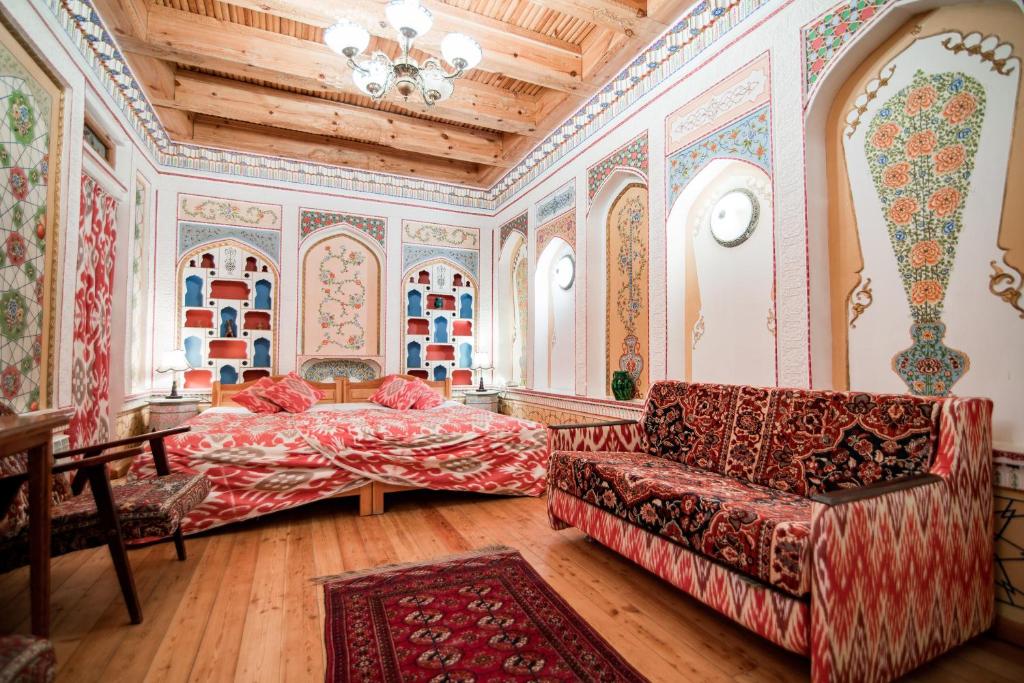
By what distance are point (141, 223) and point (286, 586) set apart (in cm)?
428

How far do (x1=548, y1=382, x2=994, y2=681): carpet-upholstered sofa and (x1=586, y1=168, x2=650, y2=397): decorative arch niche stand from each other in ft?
4.78

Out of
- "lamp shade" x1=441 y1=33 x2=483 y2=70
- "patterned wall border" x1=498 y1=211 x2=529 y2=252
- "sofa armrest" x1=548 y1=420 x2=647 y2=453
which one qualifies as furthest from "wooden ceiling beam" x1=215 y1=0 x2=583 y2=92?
"sofa armrest" x1=548 y1=420 x2=647 y2=453

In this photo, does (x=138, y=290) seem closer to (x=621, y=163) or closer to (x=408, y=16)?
(x=408, y=16)

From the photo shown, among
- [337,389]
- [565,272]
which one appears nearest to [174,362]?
[337,389]

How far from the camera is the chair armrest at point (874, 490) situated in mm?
1549

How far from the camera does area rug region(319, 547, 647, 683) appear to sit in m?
1.73

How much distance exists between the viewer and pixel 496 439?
3852mm

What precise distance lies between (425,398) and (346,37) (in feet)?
10.5

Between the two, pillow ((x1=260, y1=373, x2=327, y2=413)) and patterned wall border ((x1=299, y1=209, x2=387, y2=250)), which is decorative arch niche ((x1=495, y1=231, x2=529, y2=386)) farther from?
pillow ((x1=260, y1=373, x2=327, y2=413))

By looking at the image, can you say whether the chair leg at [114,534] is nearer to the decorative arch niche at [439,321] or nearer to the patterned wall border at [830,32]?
the patterned wall border at [830,32]

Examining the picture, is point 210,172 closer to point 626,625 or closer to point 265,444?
point 265,444

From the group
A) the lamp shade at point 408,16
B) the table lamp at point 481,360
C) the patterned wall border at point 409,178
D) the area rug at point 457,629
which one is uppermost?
the patterned wall border at point 409,178

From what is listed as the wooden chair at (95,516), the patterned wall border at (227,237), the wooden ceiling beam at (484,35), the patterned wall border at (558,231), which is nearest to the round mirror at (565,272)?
the patterned wall border at (558,231)

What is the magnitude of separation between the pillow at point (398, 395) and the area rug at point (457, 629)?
248 centimetres
